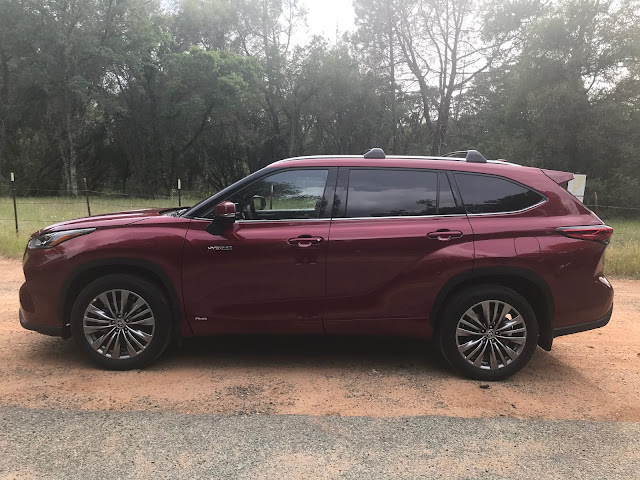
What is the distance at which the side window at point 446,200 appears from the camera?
418 cm

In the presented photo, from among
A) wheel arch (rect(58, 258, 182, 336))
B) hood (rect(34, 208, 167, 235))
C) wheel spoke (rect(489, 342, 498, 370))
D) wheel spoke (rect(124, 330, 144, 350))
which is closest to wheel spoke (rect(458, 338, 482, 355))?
wheel spoke (rect(489, 342, 498, 370))

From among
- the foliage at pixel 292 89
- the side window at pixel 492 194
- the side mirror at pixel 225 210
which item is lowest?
the side mirror at pixel 225 210

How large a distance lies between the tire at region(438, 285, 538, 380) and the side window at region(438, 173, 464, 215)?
2.14 ft

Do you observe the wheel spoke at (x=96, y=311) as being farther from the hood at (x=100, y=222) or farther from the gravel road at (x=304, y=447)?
the gravel road at (x=304, y=447)

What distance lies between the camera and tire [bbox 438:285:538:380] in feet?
13.4

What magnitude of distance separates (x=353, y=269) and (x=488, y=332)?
3.98 feet

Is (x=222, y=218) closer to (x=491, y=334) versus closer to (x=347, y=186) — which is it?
(x=347, y=186)

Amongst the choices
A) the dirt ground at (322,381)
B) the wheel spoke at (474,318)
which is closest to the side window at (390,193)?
the wheel spoke at (474,318)

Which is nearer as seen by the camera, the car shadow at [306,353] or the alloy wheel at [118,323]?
the alloy wheel at [118,323]

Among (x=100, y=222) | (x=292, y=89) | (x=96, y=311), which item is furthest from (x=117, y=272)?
(x=292, y=89)

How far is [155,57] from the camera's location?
40625mm

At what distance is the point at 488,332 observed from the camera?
4.13m

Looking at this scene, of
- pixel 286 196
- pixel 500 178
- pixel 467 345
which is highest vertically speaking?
pixel 500 178

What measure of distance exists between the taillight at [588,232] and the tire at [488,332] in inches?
24.9
